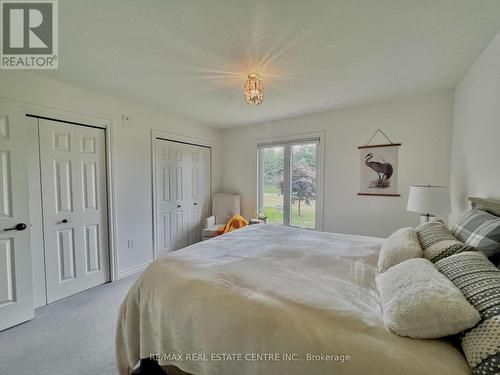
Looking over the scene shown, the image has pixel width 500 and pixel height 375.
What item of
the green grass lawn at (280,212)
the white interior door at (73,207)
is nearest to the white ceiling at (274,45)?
the white interior door at (73,207)

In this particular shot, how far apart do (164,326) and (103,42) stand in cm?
206

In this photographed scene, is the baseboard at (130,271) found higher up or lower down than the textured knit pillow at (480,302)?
lower down

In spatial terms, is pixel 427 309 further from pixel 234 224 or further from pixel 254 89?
pixel 234 224

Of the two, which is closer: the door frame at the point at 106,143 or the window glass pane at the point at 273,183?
the door frame at the point at 106,143

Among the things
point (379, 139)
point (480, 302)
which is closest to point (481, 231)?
point (480, 302)

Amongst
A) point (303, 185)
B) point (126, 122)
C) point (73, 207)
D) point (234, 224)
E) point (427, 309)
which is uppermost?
point (126, 122)

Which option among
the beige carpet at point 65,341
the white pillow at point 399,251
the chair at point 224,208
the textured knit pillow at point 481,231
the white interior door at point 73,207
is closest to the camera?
the textured knit pillow at point 481,231

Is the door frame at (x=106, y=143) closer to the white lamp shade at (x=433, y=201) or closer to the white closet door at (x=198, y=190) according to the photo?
the white closet door at (x=198, y=190)

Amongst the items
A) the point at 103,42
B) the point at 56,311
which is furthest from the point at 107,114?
the point at 56,311

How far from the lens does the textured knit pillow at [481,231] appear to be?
1.15 meters

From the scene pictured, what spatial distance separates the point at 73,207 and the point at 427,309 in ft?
10.6

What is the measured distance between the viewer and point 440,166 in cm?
274

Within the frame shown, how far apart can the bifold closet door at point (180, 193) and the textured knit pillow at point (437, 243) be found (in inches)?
131

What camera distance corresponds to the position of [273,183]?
413 centimetres
